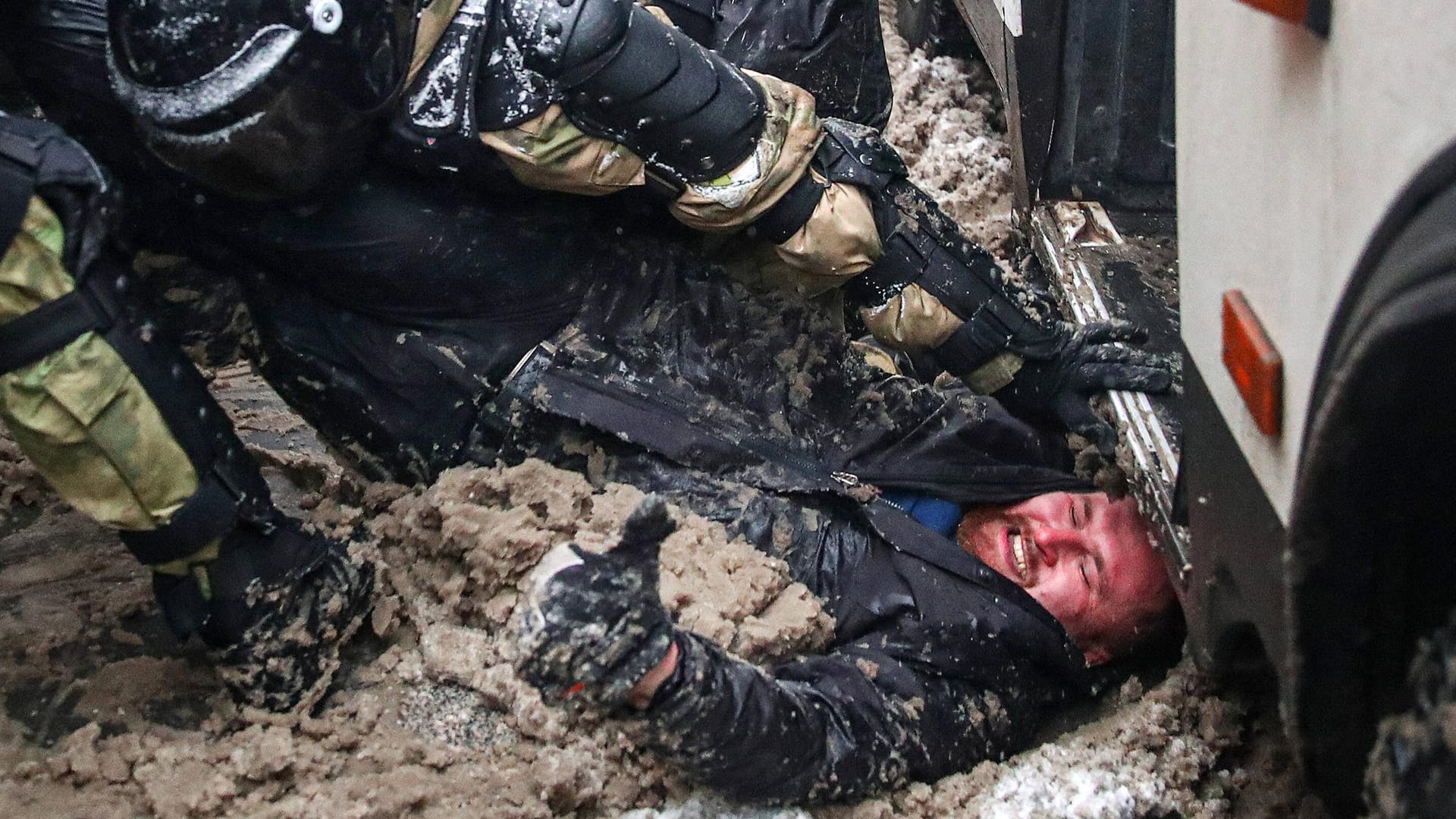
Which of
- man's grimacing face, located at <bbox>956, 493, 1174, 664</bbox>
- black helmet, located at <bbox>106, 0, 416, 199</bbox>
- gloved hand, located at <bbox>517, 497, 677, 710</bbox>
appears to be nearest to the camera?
gloved hand, located at <bbox>517, 497, 677, 710</bbox>

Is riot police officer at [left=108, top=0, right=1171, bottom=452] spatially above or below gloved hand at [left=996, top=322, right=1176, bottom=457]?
above

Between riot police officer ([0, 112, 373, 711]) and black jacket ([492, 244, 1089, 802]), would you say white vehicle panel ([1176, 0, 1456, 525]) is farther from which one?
riot police officer ([0, 112, 373, 711])

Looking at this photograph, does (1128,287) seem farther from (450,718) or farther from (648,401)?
(450,718)

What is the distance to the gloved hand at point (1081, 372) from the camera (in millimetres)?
2369

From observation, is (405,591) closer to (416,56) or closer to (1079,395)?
(416,56)

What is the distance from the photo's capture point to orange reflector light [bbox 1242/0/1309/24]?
1.04 metres

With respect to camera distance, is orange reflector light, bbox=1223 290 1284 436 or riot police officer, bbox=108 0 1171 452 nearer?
orange reflector light, bbox=1223 290 1284 436

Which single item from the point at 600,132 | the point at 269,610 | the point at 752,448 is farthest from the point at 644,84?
the point at 269,610

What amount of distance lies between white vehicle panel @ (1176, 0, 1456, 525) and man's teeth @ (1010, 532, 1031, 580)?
3.01 ft

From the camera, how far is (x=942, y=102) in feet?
12.3

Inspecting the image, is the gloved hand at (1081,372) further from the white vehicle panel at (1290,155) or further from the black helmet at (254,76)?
the black helmet at (254,76)

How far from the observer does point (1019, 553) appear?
236cm

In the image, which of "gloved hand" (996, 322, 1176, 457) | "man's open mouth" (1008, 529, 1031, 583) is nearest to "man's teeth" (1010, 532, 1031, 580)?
"man's open mouth" (1008, 529, 1031, 583)

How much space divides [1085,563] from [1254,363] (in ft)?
3.77
